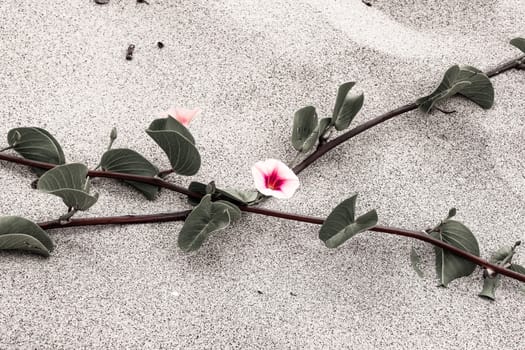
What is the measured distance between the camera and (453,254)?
100cm

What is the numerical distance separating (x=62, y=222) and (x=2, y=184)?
122 millimetres

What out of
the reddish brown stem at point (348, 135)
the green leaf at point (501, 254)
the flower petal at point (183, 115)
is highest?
the flower petal at point (183, 115)

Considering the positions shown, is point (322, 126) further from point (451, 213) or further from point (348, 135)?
point (451, 213)

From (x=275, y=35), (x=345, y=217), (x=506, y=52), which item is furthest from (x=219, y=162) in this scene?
(x=506, y=52)

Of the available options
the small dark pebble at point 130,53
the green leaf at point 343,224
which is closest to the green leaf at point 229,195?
the green leaf at point 343,224

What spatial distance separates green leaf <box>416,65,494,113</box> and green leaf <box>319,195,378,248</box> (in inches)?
14.2

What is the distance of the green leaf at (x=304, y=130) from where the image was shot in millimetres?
1023

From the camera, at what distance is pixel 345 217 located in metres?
0.93

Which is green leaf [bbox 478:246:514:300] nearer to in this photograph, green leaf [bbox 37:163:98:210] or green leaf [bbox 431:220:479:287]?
green leaf [bbox 431:220:479:287]

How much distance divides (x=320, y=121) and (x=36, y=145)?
0.43 metres

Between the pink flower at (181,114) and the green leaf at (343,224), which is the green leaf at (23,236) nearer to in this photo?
the pink flower at (181,114)

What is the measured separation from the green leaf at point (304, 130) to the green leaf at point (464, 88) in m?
0.26

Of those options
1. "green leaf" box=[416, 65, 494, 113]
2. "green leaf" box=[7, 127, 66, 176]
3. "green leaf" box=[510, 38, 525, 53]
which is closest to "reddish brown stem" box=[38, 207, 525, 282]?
"green leaf" box=[7, 127, 66, 176]

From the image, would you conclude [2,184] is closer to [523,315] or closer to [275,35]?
[275,35]
